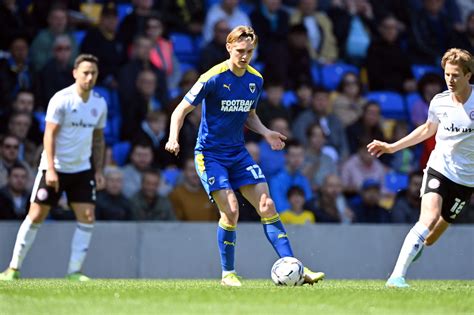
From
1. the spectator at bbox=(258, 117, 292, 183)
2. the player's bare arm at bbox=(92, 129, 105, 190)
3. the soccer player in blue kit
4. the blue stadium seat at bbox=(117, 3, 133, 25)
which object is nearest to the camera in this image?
the soccer player in blue kit

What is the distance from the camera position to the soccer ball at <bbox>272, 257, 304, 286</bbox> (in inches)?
403

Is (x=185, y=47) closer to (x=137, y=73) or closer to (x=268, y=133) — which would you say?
(x=137, y=73)

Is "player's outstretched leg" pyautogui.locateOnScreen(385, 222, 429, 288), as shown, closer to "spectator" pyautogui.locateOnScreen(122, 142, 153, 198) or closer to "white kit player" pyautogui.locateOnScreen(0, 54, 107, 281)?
"white kit player" pyautogui.locateOnScreen(0, 54, 107, 281)

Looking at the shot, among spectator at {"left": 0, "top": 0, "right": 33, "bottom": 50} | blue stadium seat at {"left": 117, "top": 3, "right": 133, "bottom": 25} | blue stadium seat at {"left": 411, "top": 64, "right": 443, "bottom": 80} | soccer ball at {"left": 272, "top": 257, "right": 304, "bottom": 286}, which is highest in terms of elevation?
blue stadium seat at {"left": 117, "top": 3, "right": 133, "bottom": 25}

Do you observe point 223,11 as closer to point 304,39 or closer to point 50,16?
point 304,39

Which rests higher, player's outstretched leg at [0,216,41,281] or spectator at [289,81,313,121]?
spectator at [289,81,313,121]

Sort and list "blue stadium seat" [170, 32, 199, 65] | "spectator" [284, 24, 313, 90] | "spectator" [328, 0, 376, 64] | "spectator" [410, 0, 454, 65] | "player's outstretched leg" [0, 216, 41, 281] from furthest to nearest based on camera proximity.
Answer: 1. "spectator" [410, 0, 454, 65]
2. "spectator" [328, 0, 376, 64]
3. "blue stadium seat" [170, 32, 199, 65]
4. "spectator" [284, 24, 313, 90]
5. "player's outstretched leg" [0, 216, 41, 281]

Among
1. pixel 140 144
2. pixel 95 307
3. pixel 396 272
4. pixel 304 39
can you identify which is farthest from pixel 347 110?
pixel 95 307

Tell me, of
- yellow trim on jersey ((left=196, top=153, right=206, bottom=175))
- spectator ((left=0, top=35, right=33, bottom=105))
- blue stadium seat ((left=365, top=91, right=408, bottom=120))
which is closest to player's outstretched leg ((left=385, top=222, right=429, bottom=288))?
yellow trim on jersey ((left=196, top=153, right=206, bottom=175))

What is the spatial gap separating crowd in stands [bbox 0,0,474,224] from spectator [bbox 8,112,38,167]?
0.05ft

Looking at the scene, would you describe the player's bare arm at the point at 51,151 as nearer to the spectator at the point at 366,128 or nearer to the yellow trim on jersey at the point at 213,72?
the yellow trim on jersey at the point at 213,72

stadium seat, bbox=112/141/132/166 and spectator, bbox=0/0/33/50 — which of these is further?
spectator, bbox=0/0/33/50

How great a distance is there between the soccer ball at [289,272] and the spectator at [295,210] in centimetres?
591

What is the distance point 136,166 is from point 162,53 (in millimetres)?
2582
